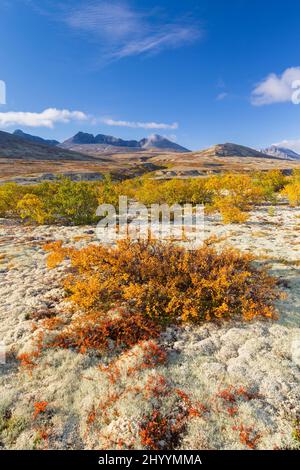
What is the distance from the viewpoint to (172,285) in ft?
28.7

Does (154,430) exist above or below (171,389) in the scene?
below

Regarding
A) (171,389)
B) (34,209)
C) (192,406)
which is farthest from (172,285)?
(34,209)

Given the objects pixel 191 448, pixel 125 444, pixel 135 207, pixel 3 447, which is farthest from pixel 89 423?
pixel 135 207

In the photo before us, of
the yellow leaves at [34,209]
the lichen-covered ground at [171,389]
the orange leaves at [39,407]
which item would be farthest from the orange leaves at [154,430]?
the yellow leaves at [34,209]

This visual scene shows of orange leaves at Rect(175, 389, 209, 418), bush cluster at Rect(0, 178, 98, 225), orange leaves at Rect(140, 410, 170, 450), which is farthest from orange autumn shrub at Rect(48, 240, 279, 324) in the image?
bush cluster at Rect(0, 178, 98, 225)

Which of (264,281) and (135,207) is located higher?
(135,207)

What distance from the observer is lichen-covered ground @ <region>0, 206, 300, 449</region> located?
16.4 feet

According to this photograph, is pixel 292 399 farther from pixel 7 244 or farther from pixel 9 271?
pixel 7 244

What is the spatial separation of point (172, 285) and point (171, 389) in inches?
132

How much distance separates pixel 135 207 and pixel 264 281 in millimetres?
20937

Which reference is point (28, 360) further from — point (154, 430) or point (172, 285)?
point (172, 285)

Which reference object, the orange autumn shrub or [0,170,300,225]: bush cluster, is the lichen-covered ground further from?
[0,170,300,225]: bush cluster

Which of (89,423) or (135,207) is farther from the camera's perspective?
(135,207)
